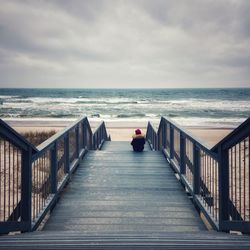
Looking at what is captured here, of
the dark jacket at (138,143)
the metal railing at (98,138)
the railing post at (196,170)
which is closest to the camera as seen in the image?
the railing post at (196,170)

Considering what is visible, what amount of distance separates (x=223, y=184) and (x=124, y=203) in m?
1.80

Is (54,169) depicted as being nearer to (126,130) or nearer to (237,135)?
(237,135)

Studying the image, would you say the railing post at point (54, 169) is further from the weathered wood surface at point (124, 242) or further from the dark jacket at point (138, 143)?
the dark jacket at point (138, 143)

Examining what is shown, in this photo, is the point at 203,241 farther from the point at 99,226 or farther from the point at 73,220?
the point at 73,220

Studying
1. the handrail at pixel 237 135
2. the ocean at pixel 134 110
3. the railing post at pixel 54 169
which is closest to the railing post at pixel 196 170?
the handrail at pixel 237 135

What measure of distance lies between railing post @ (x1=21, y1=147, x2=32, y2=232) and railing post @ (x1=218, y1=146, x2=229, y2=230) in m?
1.88

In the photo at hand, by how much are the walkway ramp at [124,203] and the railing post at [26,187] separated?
1.64 ft

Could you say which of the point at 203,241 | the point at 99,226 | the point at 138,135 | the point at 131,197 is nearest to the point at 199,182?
the point at 131,197

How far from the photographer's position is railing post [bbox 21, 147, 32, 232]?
12.3ft

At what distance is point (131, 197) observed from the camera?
5.51 metres

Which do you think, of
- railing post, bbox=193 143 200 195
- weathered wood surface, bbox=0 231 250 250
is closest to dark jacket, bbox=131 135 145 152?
railing post, bbox=193 143 200 195

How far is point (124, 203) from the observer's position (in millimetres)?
5223

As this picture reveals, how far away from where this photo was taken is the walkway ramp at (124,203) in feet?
14.3

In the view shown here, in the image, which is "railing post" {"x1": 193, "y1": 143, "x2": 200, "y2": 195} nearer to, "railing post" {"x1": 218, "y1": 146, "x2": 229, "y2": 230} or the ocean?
"railing post" {"x1": 218, "y1": 146, "x2": 229, "y2": 230}
